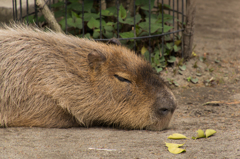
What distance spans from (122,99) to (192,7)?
10.4ft

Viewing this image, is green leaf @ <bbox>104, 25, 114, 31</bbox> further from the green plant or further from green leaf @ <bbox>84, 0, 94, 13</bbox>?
green leaf @ <bbox>84, 0, 94, 13</bbox>

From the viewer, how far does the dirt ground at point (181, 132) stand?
2510mm

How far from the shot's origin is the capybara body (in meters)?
3.15

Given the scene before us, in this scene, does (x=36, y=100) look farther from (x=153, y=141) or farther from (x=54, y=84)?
(x=153, y=141)

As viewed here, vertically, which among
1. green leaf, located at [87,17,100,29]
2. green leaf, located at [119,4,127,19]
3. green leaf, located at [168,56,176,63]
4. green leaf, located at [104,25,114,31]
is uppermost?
green leaf, located at [119,4,127,19]

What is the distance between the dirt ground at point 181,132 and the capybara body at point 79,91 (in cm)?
14

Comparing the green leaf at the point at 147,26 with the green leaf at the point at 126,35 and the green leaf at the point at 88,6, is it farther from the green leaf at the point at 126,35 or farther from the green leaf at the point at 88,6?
the green leaf at the point at 88,6

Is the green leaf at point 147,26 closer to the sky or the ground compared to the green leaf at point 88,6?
closer to the ground

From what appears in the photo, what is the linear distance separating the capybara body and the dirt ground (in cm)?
14

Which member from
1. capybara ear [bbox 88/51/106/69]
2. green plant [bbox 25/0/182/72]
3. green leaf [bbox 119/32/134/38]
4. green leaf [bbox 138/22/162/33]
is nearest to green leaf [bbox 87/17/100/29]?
green plant [bbox 25/0/182/72]

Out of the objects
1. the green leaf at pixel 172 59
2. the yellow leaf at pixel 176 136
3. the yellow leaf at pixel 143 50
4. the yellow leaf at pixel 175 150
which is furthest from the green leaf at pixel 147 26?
the yellow leaf at pixel 175 150

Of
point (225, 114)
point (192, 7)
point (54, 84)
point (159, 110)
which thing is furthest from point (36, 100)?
point (192, 7)

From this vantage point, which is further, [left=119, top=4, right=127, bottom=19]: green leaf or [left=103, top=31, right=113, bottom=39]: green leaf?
[left=103, top=31, right=113, bottom=39]: green leaf

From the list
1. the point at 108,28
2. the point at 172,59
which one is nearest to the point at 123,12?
the point at 108,28
